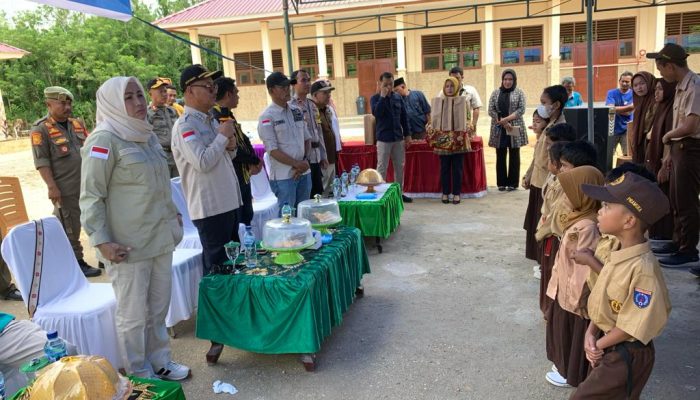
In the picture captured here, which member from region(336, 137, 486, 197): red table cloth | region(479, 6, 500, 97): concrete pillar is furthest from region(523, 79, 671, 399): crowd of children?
region(479, 6, 500, 97): concrete pillar

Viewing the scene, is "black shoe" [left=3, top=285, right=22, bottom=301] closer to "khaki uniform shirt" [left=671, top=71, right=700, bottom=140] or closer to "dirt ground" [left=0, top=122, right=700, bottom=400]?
"dirt ground" [left=0, top=122, right=700, bottom=400]

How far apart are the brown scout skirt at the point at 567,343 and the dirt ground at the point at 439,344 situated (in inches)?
8.3

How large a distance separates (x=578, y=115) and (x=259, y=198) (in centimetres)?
371

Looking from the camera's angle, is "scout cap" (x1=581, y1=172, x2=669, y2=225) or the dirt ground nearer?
"scout cap" (x1=581, y1=172, x2=669, y2=225)

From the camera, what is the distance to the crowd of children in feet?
5.52

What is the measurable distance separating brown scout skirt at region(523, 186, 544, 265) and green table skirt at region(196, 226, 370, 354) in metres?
2.00

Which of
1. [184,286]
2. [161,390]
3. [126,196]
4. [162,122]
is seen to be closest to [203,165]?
[126,196]

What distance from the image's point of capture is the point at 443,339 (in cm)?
320

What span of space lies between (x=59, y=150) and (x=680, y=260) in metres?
5.29

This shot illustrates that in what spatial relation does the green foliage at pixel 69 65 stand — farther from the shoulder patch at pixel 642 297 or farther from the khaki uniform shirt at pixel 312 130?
the shoulder patch at pixel 642 297

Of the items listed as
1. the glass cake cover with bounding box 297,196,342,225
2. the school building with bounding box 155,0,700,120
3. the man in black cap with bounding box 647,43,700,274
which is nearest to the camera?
the glass cake cover with bounding box 297,196,342,225

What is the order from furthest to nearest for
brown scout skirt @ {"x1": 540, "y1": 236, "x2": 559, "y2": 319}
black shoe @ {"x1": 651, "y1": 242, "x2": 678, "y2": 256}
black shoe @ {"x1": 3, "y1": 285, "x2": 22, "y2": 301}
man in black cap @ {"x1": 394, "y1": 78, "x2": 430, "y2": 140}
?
man in black cap @ {"x1": 394, "y1": 78, "x2": 430, "y2": 140}
black shoe @ {"x1": 651, "y1": 242, "x2": 678, "y2": 256}
black shoe @ {"x1": 3, "y1": 285, "x2": 22, "y2": 301}
brown scout skirt @ {"x1": 540, "y1": 236, "x2": 559, "y2": 319}

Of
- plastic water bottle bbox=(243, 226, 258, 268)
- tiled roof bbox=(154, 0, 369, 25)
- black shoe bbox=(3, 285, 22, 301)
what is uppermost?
tiled roof bbox=(154, 0, 369, 25)

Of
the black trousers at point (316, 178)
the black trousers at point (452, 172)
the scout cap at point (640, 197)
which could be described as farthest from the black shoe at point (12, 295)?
the black trousers at point (452, 172)
